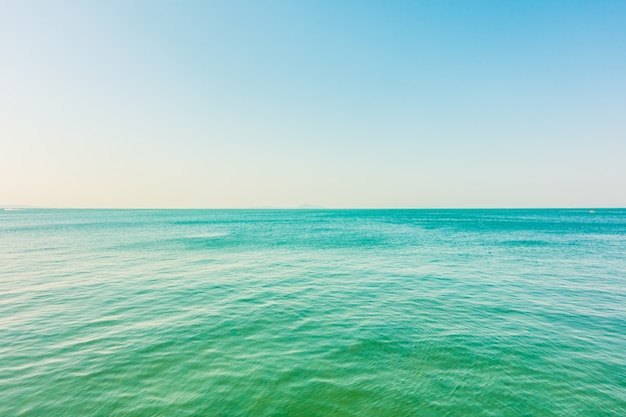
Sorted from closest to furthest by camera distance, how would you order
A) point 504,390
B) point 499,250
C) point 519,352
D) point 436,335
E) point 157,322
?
point 504,390 < point 519,352 < point 436,335 < point 157,322 < point 499,250

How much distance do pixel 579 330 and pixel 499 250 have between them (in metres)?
32.6

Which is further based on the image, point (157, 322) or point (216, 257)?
point (216, 257)

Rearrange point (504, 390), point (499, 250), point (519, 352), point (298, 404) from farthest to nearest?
point (499, 250)
point (519, 352)
point (504, 390)
point (298, 404)

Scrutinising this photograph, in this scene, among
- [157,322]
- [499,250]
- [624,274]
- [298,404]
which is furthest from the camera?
[499,250]

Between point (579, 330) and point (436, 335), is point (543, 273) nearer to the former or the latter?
point (579, 330)

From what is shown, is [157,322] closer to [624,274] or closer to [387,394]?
[387,394]

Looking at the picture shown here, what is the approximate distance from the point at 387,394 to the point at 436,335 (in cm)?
607

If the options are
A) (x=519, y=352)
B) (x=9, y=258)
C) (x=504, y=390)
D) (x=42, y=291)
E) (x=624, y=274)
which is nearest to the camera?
(x=504, y=390)

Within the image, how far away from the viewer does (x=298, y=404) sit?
9.84 metres

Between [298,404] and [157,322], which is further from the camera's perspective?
[157,322]

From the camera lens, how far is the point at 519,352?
1339 cm

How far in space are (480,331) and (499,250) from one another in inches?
1395

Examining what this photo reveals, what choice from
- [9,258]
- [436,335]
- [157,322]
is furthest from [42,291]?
[436,335]

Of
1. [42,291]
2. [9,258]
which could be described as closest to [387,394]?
[42,291]
